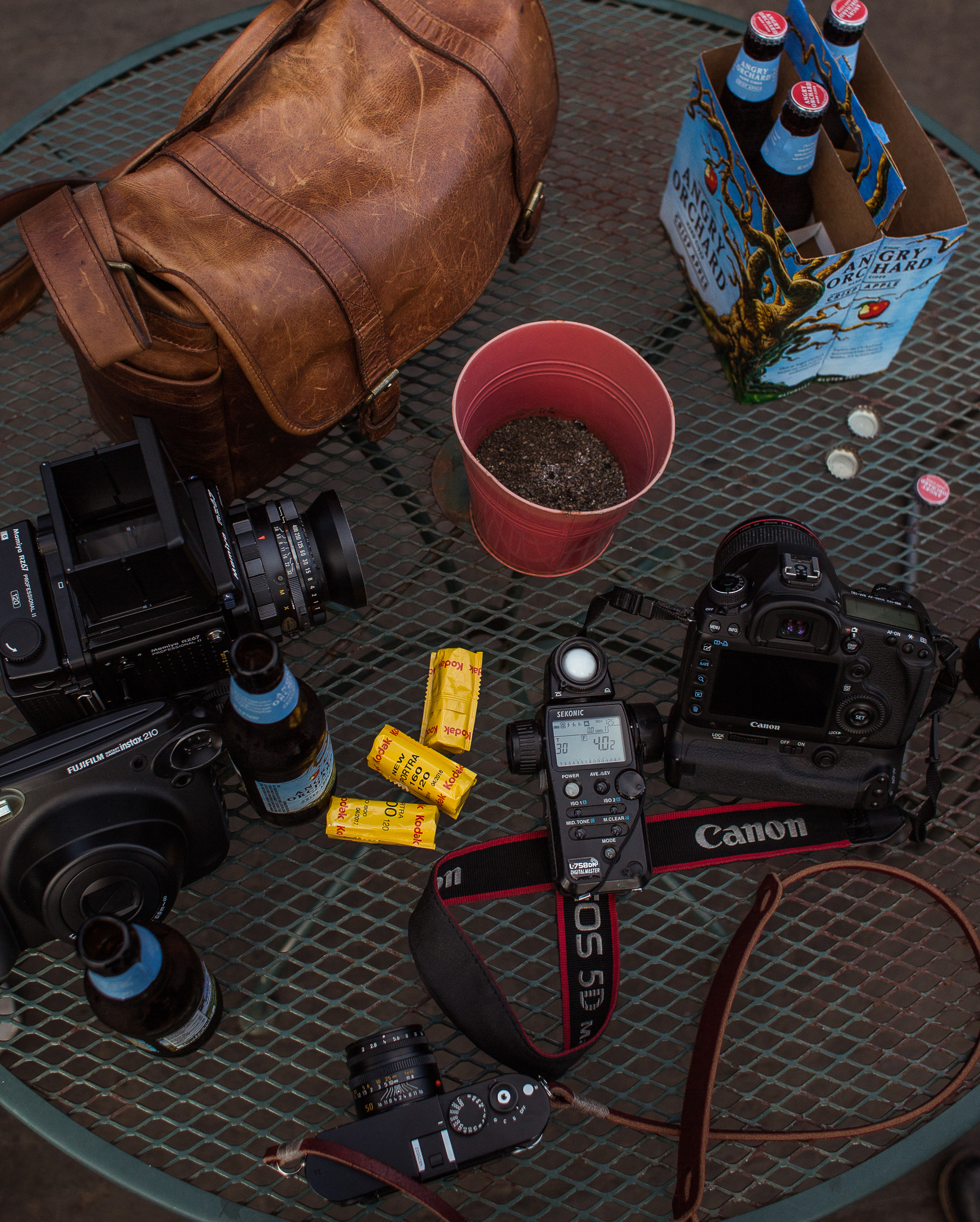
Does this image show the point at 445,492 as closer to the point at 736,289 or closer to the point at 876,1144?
the point at 736,289

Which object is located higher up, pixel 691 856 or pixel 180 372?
pixel 180 372

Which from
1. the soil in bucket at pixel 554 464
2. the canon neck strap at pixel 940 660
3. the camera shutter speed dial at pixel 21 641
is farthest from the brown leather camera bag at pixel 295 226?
the canon neck strap at pixel 940 660

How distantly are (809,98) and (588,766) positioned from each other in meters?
0.79

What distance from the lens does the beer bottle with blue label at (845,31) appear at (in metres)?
1.03

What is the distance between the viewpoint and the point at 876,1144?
4.03 feet

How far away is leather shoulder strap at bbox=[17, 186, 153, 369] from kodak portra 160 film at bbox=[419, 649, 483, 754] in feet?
1.62

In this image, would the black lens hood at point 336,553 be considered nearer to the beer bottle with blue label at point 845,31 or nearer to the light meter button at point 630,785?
the light meter button at point 630,785

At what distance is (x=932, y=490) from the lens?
1.19 metres

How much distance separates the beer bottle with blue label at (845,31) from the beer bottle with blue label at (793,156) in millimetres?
50

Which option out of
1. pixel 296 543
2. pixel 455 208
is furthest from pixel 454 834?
pixel 455 208

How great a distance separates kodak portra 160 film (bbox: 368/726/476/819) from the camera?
3.45 feet

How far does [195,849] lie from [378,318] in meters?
0.61

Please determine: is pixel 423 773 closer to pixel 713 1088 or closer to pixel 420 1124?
pixel 420 1124

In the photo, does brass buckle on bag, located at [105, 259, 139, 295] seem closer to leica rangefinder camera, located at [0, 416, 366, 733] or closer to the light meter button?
leica rangefinder camera, located at [0, 416, 366, 733]
